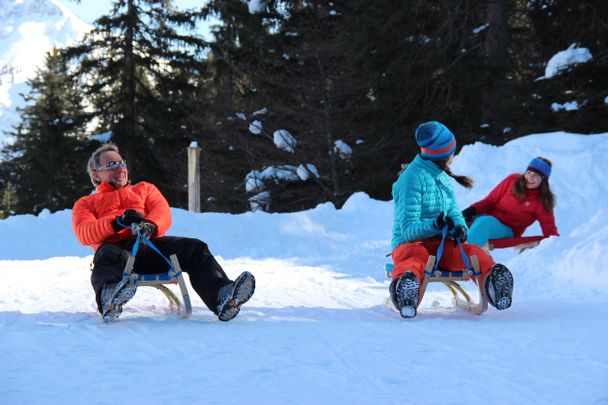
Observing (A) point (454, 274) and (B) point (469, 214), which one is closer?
(A) point (454, 274)

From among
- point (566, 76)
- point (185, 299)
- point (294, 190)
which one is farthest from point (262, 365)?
point (294, 190)

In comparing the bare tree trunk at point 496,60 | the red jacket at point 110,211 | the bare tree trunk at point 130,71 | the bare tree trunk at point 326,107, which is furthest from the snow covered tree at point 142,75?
the red jacket at point 110,211

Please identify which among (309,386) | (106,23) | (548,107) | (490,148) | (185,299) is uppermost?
(106,23)

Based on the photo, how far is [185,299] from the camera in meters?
4.43

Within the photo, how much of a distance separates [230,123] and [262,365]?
15.3 meters

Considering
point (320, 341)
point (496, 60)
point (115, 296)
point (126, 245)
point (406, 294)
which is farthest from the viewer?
point (496, 60)

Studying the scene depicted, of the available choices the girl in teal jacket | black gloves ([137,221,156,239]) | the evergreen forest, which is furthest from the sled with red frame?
the evergreen forest

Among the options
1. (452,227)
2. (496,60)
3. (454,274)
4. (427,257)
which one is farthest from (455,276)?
(496,60)

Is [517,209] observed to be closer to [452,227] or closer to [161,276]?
[452,227]

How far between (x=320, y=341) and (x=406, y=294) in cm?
72

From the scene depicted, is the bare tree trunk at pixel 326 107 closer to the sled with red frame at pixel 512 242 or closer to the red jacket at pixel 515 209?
the red jacket at pixel 515 209

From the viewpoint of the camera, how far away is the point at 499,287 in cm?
425

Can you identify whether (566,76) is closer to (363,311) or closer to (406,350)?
(363,311)

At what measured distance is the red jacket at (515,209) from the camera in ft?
22.1
